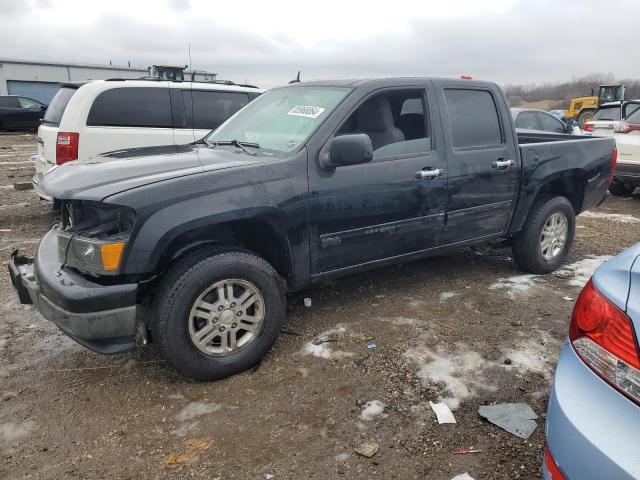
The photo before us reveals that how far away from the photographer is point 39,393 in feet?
9.84

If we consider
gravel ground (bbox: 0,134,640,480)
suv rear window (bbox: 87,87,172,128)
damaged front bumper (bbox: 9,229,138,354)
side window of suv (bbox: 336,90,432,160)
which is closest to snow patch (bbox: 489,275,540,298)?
gravel ground (bbox: 0,134,640,480)

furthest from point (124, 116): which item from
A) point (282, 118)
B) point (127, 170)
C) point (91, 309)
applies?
point (91, 309)

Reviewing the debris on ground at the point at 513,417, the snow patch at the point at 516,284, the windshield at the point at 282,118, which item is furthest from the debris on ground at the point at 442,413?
the snow patch at the point at 516,284

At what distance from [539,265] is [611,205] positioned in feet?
16.7

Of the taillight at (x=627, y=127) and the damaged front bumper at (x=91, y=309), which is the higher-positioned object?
the taillight at (x=627, y=127)

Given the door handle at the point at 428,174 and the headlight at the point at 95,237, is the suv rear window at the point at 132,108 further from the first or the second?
the door handle at the point at 428,174

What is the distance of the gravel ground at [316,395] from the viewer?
95.7 inches

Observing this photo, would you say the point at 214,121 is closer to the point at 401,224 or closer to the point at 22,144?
the point at 401,224

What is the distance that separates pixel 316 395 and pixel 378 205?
138 centimetres

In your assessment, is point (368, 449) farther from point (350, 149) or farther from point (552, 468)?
point (350, 149)

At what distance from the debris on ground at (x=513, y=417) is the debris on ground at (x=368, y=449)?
65 cm

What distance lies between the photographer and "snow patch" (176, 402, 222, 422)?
2.77 meters

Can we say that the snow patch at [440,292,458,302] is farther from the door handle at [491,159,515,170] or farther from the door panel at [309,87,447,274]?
the door handle at [491,159,515,170]

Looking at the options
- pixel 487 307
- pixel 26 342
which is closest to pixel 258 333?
pixel 26 342
